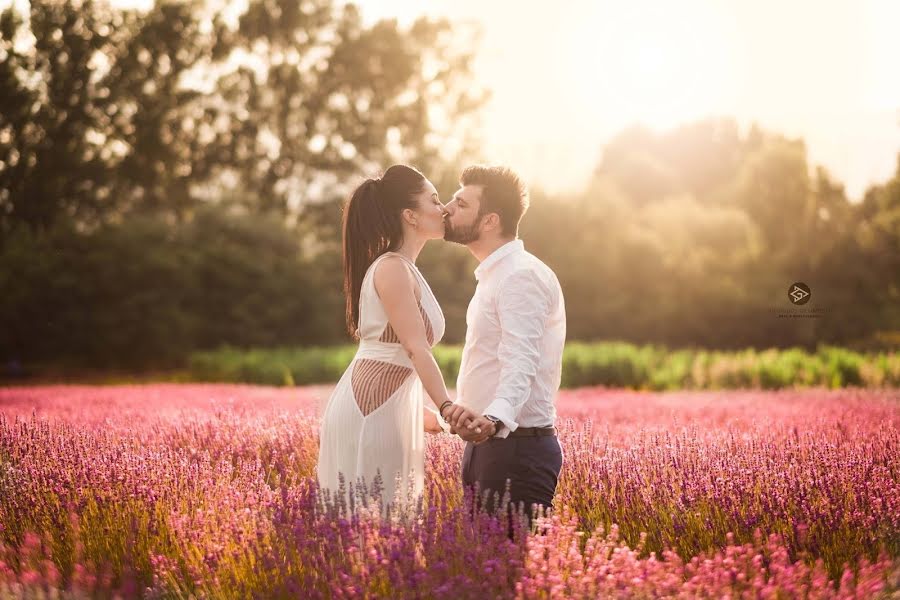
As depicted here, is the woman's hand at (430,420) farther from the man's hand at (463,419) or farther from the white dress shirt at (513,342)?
the man's hand at (463,419)

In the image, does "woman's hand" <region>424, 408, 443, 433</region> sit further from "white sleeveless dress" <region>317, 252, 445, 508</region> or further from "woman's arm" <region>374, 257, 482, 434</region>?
"woman's arm" <region>374, 257, 482, 434</region>

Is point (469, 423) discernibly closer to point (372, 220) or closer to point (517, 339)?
point (517, 339)

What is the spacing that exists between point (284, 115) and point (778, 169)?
14842 mm

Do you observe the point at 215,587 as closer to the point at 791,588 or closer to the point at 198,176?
the point at 791,588

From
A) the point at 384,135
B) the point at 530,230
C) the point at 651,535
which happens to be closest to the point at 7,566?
the point at 651,535

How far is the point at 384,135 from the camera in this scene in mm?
26109

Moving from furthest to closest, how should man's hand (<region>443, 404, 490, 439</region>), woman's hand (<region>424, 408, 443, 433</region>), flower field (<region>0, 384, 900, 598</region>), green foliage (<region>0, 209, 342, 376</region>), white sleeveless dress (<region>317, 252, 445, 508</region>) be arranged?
green foliage (<region>0, 209, 342, 376</region>) → woman's hand (<region>424, 408, 443, 433</region>) → white sleeveless dress (<region>317, 252, 445, 508</region>) → man's hand (<region>443, 404, 490, 439</region>) → flower field (<region>0, 384, 900, 598</region>)

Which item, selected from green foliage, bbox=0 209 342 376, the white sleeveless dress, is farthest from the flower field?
green foliage, bbox=0 209 342 376

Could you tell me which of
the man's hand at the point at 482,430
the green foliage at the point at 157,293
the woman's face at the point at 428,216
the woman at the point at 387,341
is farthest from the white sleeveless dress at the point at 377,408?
the green foliage at the point at 157,293

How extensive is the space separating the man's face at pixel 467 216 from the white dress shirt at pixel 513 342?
13cm

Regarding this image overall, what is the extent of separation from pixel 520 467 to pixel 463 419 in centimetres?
37

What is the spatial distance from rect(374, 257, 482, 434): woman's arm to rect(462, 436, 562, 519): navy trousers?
1.04ft

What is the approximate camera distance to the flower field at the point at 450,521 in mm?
2824

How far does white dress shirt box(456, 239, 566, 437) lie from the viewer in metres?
3.24
